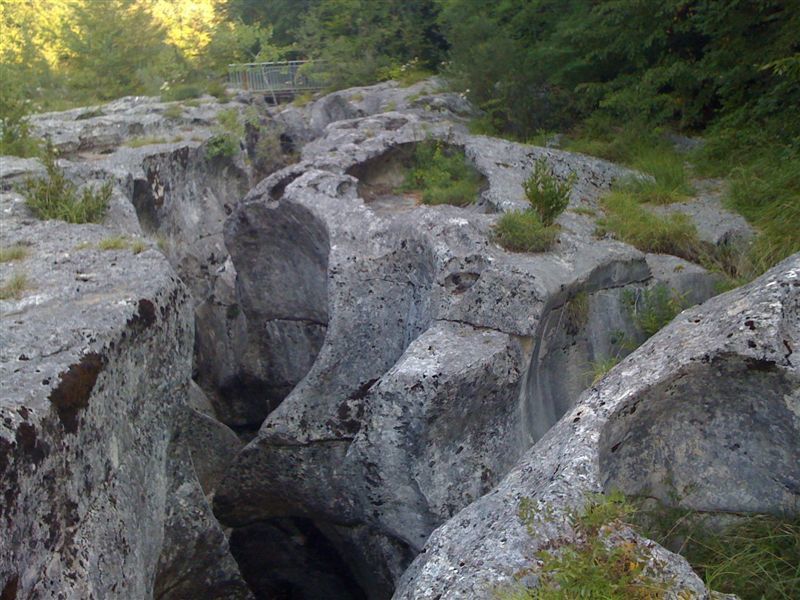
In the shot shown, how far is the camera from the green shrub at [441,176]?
32.1ft

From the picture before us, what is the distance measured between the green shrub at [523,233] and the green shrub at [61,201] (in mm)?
4130

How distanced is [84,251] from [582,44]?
312 inches

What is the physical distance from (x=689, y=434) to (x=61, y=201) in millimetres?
6638

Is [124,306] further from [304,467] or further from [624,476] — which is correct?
[624,476]

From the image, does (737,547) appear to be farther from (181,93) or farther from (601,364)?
(181,93)

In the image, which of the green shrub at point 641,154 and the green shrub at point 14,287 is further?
the green shrub at point 641,154

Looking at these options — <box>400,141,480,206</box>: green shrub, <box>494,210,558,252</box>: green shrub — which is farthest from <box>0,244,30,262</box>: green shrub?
<box>400,141,480,206</box>: green shrub

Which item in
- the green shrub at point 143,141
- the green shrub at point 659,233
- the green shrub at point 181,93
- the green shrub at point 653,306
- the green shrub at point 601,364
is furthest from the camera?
the green shrub at point 181,93

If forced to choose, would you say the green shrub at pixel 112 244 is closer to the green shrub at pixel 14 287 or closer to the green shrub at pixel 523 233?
the green shrub at pixel 14 287

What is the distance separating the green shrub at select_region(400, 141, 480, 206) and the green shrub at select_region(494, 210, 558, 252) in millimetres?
2155

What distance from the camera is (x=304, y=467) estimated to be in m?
7.50

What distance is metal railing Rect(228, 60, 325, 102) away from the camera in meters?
23.4

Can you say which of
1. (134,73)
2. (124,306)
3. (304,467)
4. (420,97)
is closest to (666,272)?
(304,467)

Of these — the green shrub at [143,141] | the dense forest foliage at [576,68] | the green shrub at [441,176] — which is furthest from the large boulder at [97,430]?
the green shrub at [143,141]
